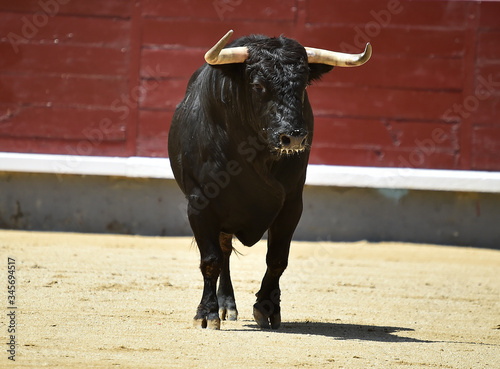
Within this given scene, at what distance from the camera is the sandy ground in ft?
12.3

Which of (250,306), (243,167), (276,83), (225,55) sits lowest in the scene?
(250,306)

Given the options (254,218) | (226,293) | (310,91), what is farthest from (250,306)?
(310,91)

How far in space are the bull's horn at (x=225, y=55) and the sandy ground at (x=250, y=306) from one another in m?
1.30

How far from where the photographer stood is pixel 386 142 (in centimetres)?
880

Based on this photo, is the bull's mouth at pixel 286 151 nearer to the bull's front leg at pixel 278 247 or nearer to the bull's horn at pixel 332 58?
the bull's front leg at pixel 278 247

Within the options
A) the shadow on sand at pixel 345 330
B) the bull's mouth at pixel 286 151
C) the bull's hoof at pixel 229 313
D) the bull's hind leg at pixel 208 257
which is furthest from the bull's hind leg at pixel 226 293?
the bull's mouth at pixel 286 151

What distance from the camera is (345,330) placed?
15.3ft

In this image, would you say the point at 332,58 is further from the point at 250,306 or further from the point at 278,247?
the point at 250,306

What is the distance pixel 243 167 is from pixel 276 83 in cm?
57
